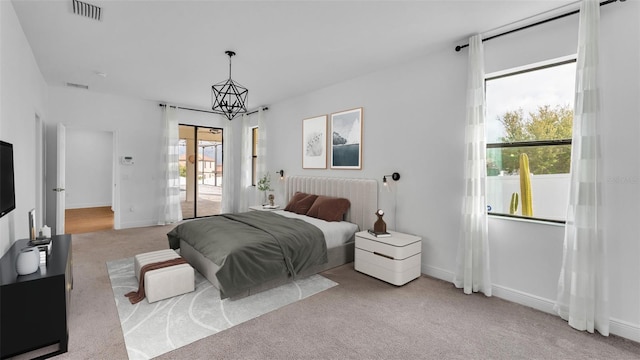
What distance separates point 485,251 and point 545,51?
2.01 meters

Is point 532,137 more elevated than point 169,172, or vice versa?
point 532,137

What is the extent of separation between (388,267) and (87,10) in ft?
13.0

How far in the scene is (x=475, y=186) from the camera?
9.96ft

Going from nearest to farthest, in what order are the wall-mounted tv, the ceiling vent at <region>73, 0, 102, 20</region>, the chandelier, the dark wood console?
the dark wood console → the wall-mounted tv → the ceiling vent at <region>73, 0, 102, 20</region> → the chandelier

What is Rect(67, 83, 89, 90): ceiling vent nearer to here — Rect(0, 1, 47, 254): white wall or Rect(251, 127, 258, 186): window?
Rect(0, 1, 47, 254): white wall

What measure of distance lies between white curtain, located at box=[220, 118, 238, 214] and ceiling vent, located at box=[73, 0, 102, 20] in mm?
4533

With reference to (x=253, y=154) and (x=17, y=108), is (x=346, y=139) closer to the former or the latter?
(x=253, y=154)

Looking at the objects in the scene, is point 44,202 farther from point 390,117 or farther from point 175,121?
point 390,117

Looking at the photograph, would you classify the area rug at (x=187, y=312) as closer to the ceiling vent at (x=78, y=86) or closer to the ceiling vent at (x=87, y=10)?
the ceiling vent at (x=87, y=10)

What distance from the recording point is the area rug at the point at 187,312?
2184 millimetres

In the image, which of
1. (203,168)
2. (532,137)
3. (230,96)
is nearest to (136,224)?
(203,168)

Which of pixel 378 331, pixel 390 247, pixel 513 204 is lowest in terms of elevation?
pixel 378 331

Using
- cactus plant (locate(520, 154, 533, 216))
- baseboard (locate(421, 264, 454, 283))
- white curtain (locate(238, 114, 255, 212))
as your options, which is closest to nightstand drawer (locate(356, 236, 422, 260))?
baseboard (locate(421, 264, 454, 283))

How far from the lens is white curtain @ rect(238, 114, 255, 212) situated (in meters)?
7.08
